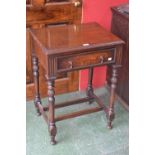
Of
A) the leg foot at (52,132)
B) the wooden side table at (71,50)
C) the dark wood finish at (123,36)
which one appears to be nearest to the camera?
the wooden side table at (71,50)

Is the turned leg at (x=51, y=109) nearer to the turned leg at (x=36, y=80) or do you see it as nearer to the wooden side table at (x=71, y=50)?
the wooden side table at (x=71, y=50)

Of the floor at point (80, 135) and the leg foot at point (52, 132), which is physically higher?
the leg foot at point (52, 132)

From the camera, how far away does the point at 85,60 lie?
1.58 meters

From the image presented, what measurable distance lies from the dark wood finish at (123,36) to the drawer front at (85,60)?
37 centimetres

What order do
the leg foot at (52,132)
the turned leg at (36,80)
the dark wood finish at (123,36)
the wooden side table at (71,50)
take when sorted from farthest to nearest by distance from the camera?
the dark wood finish at (123,36) < the turned leg at (36,80) < the leg foot at (52,132) < the wooden side table at (71,50)

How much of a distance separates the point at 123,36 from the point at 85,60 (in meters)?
0.56

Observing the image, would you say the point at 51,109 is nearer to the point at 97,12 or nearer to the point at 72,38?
the point at 72,38

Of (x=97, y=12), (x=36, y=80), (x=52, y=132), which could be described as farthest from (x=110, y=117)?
(x=97, y=12)

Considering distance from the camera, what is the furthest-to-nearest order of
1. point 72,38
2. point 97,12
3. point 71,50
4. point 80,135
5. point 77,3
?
1. point 97,12
2. point 77,3
3. point 80,135
4. point 72,38
5. point 71,50

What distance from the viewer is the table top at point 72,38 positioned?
4.93 ft

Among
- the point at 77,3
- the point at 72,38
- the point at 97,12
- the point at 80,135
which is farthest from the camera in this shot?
the point at 97,12

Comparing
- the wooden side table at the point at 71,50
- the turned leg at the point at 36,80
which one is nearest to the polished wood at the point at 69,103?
the turned leg at the point at 36,80
